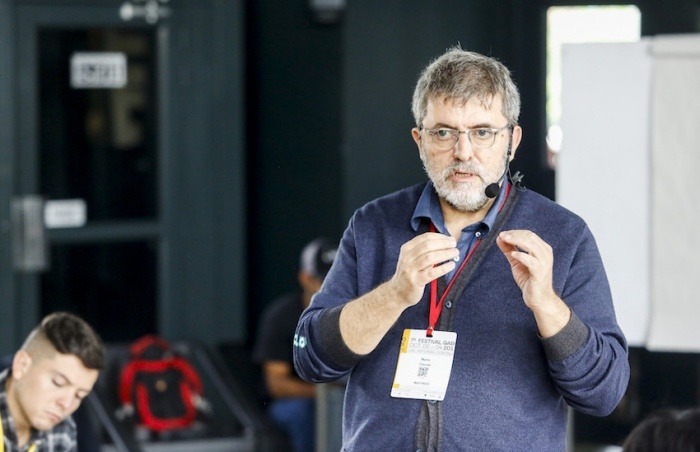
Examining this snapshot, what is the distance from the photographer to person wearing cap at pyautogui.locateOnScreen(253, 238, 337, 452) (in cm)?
534

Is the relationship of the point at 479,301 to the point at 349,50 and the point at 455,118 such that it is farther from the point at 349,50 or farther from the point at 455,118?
the point at 349,50

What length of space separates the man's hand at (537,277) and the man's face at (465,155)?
169 millimetres

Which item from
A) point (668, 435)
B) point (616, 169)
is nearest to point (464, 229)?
point (668, 435)

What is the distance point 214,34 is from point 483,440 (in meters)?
4.00

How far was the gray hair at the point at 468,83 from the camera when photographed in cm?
231

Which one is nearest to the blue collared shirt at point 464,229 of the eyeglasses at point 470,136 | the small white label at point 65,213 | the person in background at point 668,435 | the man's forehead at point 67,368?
the eyeglasses at point 470,136

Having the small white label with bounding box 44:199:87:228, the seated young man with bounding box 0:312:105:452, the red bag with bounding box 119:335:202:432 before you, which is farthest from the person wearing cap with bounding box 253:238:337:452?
the seated young man with bounding box 0:312:105:452

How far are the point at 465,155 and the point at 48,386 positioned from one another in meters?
1.26

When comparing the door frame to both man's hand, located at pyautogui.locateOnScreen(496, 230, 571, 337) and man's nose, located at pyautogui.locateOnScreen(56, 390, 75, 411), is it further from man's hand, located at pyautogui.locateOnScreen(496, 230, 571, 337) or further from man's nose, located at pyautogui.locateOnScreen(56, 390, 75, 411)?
man's hand, located at pyautogui.locateOnScreen(496, 230, 571, 337)

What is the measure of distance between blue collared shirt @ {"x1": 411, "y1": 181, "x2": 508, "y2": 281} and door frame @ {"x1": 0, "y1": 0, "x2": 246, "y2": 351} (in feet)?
11.8

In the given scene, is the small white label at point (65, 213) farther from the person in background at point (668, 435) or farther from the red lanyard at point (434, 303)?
the person in background at point (668, 435)

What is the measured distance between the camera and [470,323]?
2.33 meters

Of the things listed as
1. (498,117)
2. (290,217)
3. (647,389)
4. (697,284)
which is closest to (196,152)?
(290,217)

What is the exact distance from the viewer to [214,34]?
6.00m
